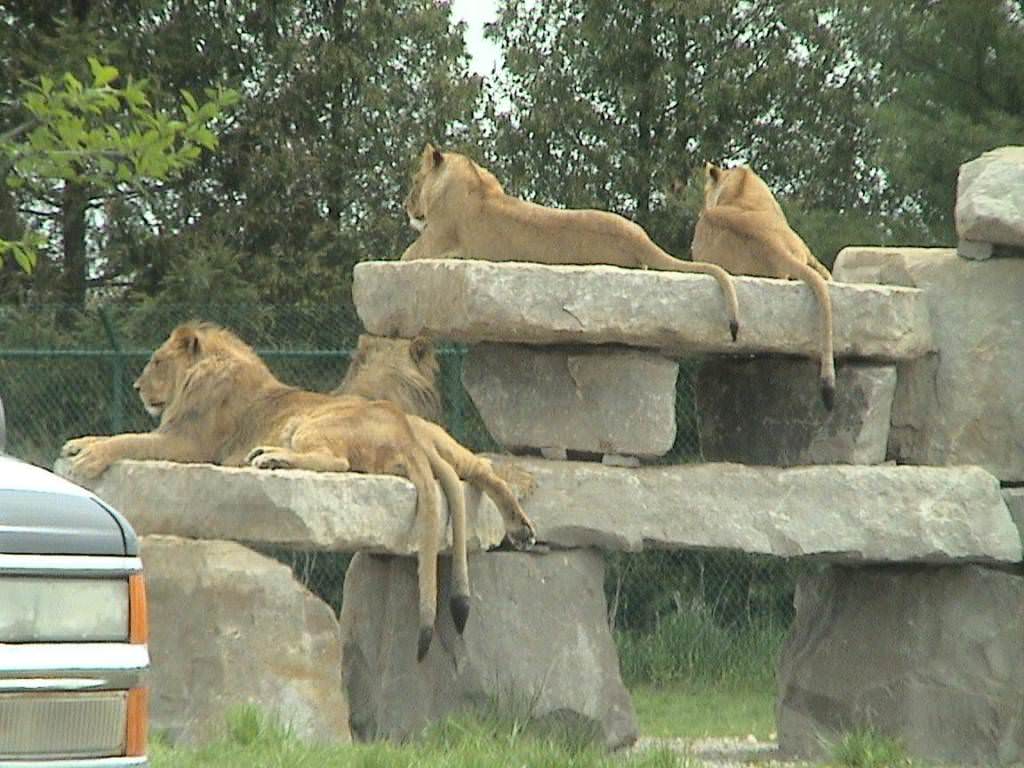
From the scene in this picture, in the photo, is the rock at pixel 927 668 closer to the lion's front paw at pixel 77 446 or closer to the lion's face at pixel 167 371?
the lion's face at pixel 167 371

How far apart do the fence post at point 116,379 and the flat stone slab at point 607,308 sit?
395 cm

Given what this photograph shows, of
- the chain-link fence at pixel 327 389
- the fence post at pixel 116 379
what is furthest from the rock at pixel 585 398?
the fence post at pixel 116 379

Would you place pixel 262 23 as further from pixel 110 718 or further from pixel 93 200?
pixel 110 718

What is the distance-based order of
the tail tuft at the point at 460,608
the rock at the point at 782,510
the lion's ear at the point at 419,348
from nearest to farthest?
the tail tuft at the point at 460,608 < the rock at the point at 782,510 < the lion's ear at the point at 419,348

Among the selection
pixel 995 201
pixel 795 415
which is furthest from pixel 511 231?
pixel 995 201

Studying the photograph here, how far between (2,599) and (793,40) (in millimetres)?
16028

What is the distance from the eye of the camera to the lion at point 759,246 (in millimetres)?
9547

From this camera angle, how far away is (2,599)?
3.71m

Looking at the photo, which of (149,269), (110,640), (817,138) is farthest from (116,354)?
(110,640)

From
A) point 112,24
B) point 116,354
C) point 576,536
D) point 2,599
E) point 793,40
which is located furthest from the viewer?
point 793,40

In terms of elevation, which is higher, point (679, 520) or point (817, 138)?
point (817, 138)

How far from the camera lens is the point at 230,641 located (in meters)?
8.20

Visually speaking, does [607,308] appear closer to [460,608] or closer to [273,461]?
[460,608]

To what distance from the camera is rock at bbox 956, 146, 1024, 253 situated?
10031 millimetres
